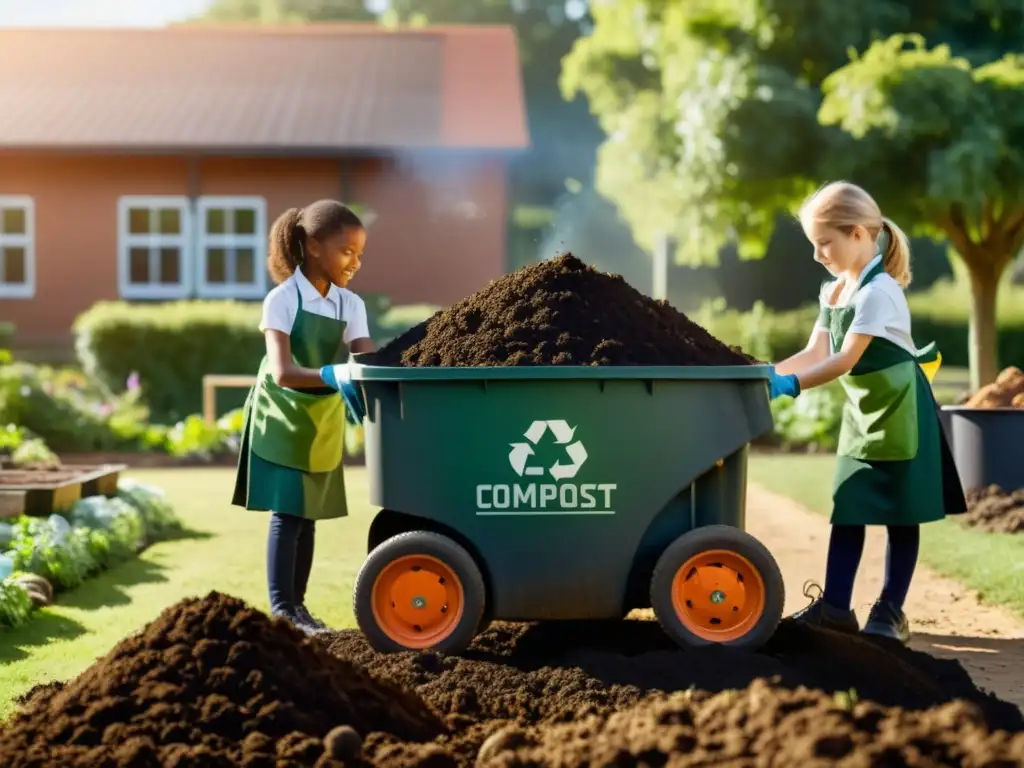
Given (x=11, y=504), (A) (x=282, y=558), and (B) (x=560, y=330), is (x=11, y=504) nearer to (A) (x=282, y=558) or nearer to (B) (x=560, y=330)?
(A) (x=282, y=558)

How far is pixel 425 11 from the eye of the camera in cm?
4484

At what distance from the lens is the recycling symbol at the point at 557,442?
4289 mm

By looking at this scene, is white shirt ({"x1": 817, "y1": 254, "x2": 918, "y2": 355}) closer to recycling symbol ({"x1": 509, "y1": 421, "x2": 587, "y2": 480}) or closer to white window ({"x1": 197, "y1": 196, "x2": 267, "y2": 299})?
recycling symbol ({"x1": 509, "y1": 421, "x2": 587, "y2": 480})

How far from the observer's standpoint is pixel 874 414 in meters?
4.75

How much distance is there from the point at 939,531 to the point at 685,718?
17.2 ft

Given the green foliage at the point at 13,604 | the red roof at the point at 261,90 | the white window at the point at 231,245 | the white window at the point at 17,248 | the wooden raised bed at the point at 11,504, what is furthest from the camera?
the white window at the point at 17,248

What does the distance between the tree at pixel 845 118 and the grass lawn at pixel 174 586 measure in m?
5.96

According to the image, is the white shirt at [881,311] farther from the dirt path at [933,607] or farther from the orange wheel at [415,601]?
the orange wheel at [415,601]

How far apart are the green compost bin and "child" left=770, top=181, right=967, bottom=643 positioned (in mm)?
435

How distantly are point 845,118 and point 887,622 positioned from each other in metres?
8.50

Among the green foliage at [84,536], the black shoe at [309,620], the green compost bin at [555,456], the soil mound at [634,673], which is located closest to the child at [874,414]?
the soil mound at [634,673]

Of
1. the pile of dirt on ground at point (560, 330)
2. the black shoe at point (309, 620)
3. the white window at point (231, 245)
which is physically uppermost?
the white window at point (231, 245)

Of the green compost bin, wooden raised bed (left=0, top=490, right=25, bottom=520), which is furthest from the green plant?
the green compost bin

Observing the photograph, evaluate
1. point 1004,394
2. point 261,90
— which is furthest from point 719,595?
point 261,90
